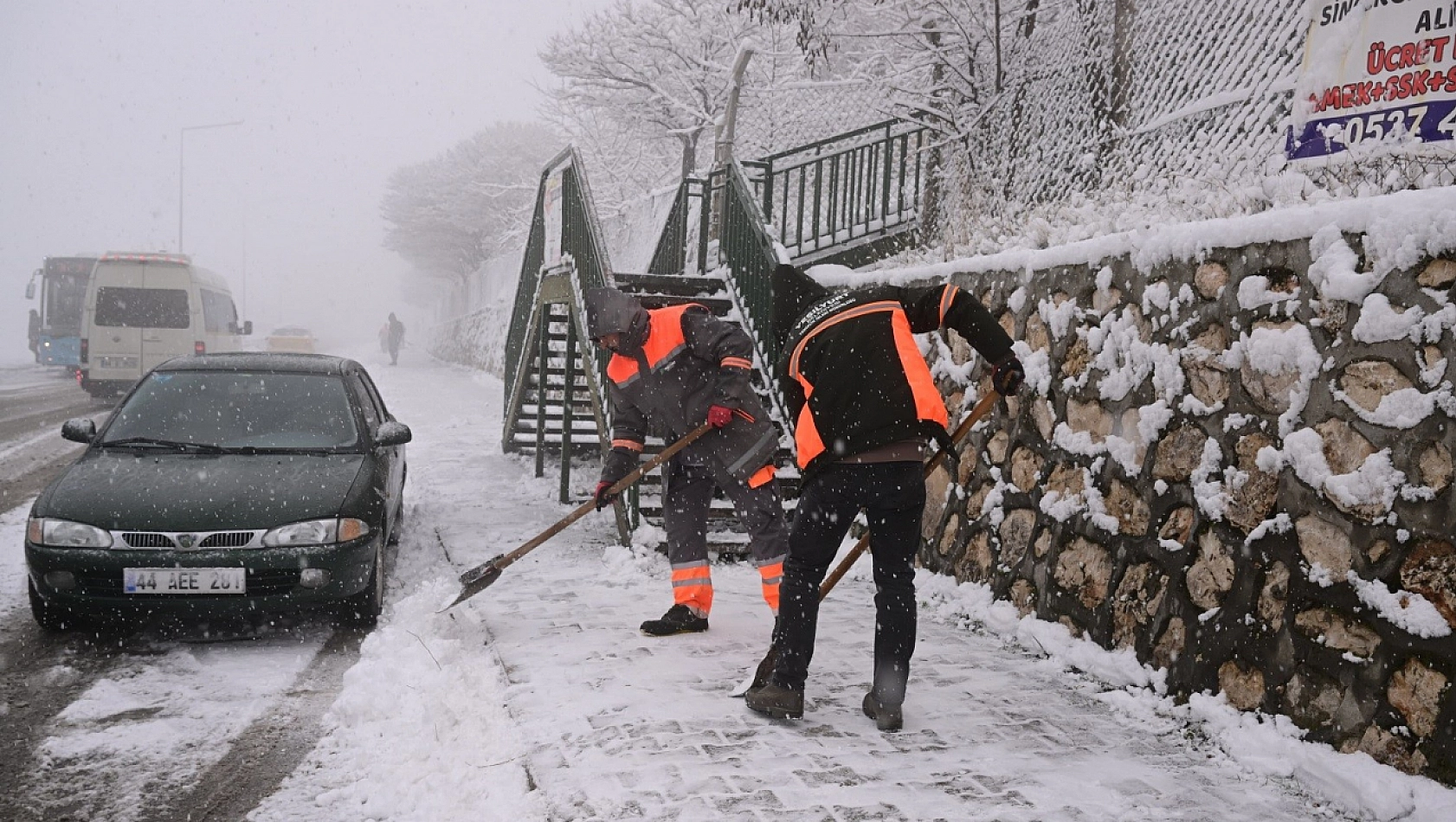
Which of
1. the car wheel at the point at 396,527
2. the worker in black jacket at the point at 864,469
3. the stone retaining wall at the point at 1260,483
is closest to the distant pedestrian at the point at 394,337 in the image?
the car wheel at the point at 396,527

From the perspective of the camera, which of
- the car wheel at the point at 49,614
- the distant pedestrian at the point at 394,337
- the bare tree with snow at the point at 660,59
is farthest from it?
the distant pedestrian at the point at 394,337

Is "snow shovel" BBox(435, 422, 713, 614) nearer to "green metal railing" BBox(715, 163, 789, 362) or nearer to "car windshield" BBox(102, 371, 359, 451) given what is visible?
"car windshield" BBox(102, 371, 359, 451)

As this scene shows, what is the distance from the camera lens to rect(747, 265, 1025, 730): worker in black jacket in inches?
143

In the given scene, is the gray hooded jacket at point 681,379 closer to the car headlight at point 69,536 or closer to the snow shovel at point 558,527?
the snow shovel at point 558,527

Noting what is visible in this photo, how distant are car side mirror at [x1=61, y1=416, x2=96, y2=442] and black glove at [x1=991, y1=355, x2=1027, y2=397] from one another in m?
5.09

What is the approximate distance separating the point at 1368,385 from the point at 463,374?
29104 mm

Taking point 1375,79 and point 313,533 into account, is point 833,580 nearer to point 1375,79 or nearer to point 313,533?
point 313,533

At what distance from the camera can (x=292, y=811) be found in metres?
3.22

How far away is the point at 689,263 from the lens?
12.4 metres

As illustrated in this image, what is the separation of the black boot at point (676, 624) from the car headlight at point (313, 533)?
5.38ft

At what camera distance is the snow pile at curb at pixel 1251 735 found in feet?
9.42

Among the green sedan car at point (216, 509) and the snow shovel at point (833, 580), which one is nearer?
the snow shovel at point (833, 580)

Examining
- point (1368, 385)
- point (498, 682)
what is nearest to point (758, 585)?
point (498, 682)

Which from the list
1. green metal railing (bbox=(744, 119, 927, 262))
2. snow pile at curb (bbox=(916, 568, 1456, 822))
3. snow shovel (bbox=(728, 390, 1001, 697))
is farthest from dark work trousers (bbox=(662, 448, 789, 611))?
green metal railing (bbox=(744, 119, 927, 262))
